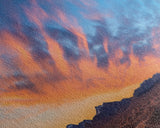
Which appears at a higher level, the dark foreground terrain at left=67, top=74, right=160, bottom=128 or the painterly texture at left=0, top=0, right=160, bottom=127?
the painterly texture at left=0, top=0, right=160, bottom=127

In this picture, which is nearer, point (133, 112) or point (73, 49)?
point (133, 112)

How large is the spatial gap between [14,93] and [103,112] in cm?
132

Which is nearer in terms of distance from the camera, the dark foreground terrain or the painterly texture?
the dark foreground terrain

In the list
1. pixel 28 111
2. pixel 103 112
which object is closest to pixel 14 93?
pixel 28 111

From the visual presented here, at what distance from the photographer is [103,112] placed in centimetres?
214

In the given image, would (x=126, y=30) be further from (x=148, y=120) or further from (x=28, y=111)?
(x=28, y=111)

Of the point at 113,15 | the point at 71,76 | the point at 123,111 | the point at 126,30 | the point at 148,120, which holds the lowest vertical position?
the point at 148,120

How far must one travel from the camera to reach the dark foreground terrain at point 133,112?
1.92 meters

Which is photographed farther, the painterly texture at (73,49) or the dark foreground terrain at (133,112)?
the painterly texture at (73,49)

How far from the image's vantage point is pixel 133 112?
2117 millimetres

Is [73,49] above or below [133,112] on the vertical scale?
above

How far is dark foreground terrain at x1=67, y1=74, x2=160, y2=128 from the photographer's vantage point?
1.92 m

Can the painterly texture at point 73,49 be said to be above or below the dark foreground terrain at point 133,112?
above

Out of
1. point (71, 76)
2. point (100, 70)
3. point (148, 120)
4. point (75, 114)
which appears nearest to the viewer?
point (148, 120)
